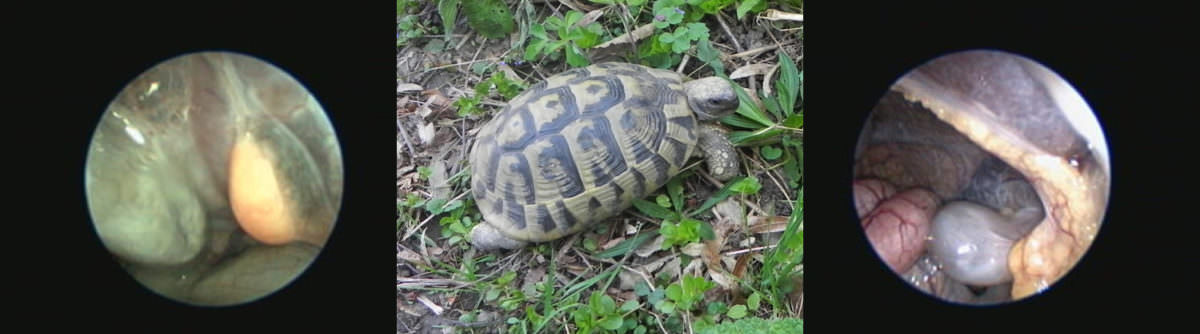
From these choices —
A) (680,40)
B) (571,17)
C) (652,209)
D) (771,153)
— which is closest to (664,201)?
(652,209)

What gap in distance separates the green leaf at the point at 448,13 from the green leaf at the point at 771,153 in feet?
2.70

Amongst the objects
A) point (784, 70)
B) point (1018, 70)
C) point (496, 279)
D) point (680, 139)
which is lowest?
point (496, 279)

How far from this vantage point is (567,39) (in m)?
1.72

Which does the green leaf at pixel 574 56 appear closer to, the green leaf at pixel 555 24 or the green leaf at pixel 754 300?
the green leaf at pixel 555 24

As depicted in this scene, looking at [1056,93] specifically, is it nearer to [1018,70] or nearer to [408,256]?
[1018,70]

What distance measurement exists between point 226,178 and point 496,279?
2.10 feet

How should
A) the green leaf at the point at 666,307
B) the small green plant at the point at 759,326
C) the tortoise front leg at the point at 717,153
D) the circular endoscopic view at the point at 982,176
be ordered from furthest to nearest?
the tortoise front leg at the point at 717,153
the green leaf at the point at 666,307
the small green plant at the point at 759,326
the circular endoscopic view at the point at 982,176

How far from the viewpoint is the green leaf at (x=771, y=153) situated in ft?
5.42

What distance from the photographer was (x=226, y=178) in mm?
1263

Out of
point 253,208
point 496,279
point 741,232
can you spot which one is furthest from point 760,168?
point 253,208

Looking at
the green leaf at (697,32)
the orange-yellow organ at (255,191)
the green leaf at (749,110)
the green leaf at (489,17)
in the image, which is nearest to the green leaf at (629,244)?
the green leaf at (749,110)

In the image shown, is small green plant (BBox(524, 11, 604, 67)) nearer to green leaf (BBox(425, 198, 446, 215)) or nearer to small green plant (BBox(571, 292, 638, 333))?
green leaf (BBox(425, 198, 446, 215))

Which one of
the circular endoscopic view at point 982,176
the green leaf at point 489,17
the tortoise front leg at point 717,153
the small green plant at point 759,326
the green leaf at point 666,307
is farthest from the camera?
the green leaf at point 489,17

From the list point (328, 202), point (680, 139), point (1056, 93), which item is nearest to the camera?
point (1056, 93)
